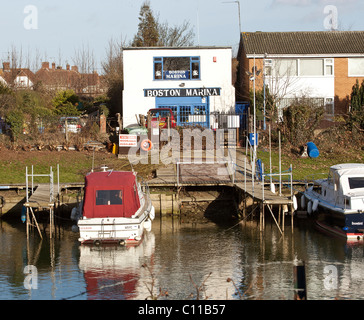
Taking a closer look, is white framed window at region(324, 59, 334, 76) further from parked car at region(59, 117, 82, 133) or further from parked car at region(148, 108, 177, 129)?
parked car at region(59, 117, 82, 133)

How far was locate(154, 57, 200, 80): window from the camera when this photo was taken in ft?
130

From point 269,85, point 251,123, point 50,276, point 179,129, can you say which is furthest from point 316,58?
point 50,276

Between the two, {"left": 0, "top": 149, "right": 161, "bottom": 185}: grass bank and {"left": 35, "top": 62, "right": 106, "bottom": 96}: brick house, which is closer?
{"left": 0, "top": 149, "right": 161, "bottom": 185}: grass bank

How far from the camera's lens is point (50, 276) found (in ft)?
61.8

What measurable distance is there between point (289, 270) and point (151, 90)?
73.6 ft

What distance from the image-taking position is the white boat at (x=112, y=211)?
22.0 metres

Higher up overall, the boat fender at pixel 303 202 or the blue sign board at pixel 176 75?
the blue sign board at pixel 176 75

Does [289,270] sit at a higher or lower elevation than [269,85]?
lower

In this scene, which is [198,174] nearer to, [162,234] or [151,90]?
[162,234]

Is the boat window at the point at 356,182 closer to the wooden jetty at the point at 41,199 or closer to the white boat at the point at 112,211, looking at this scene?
the white boat at the point at 112,211

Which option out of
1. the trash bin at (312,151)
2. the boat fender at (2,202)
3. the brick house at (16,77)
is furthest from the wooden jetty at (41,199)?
the brick house at (16,77)

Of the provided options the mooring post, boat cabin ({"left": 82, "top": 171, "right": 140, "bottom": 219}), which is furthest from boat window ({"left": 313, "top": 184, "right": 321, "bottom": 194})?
the mooring post

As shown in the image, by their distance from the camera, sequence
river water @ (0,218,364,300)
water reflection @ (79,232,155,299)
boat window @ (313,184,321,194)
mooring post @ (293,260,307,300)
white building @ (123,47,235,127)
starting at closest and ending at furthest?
mooring post @ (293,260,307,300) < river water @ (0,218,364,300) < water reflection @ (79,232,155,299) < boat window @ (313,184,321,194) < white building @ (123,47,235,127)

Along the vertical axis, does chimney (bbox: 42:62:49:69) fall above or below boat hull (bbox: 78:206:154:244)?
above
